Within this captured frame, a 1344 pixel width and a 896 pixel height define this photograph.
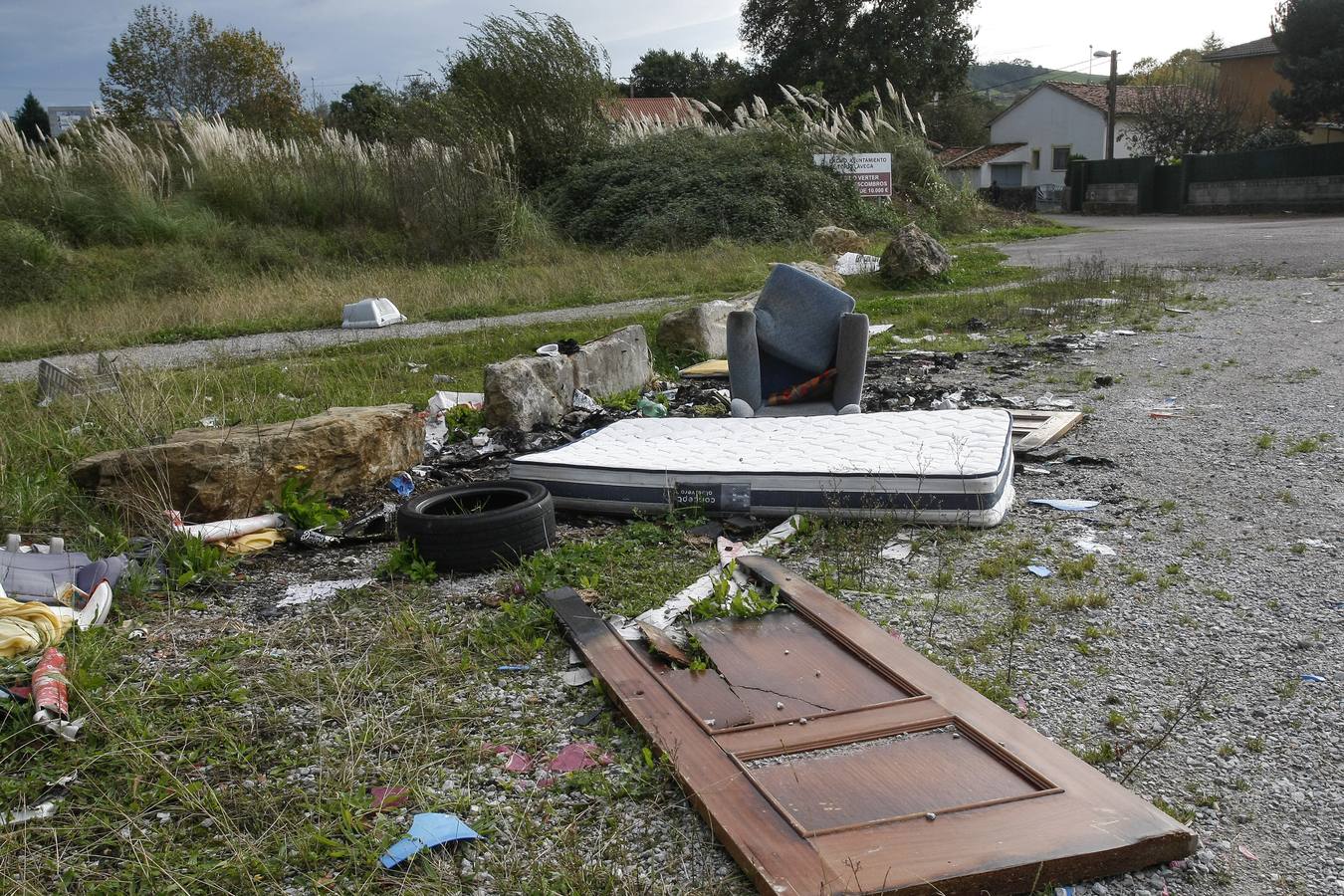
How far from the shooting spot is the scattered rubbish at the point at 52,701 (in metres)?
2.76

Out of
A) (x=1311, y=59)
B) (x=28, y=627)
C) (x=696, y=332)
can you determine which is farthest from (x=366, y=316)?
(x=1311, y=59)

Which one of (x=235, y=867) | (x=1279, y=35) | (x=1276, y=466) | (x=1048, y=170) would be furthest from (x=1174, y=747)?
(x=1048, y=170)

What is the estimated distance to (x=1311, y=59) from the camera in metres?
32.6

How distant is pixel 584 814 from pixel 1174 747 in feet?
5.11

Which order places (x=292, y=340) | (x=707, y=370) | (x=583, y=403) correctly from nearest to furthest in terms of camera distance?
(x=583, y=403)
(x=707, y=370)
(x=292, y=340)

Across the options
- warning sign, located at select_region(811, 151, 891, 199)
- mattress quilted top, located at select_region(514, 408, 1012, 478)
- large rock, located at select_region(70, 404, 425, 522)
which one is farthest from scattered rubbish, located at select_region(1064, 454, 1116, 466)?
warning sign, located at select_region(811, 151, 891, 199)

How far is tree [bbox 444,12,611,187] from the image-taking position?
62.6ft

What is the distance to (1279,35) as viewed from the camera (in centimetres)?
3372

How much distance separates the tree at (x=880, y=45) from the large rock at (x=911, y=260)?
27942 mm

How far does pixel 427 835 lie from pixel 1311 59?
39.4m

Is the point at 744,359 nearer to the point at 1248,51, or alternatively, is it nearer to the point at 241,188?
the point at 241,188

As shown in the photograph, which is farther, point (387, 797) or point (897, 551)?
point (897, 551)

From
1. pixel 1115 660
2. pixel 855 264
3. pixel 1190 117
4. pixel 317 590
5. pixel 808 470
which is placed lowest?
pixel 1115 660

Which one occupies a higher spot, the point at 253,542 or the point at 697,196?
the point at 697,196
